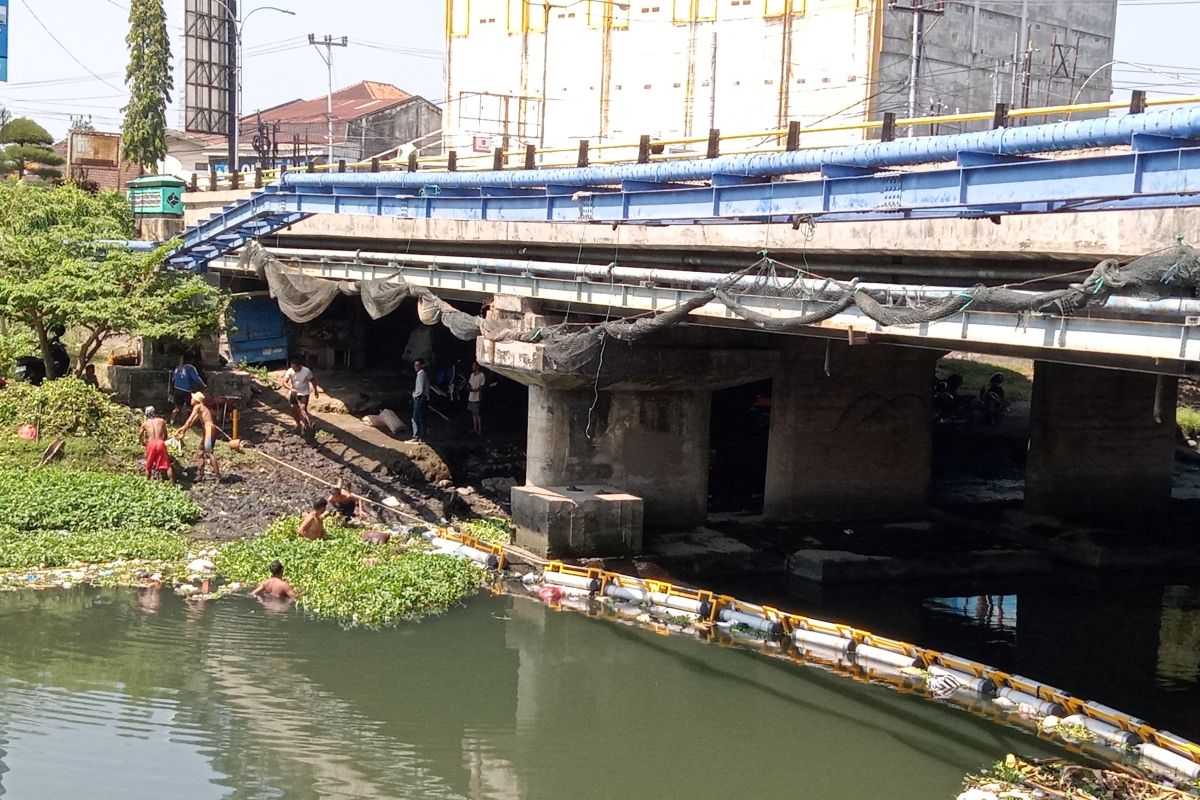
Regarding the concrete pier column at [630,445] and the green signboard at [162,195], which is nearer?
the concrete pier column at [630,445]

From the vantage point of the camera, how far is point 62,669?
13992mm

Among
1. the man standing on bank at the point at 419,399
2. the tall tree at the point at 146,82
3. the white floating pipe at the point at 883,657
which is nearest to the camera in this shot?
the white floating pipe at the point at 883,657

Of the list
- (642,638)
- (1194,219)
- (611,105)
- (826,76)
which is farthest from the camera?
(611,105)

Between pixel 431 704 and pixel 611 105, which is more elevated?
pixel 611 105

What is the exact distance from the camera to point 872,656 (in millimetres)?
15016

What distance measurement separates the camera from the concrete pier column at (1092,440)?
2378 centimetres

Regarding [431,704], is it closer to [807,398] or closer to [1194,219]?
[1194,219]

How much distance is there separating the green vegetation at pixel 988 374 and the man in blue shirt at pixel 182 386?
20.3 metres

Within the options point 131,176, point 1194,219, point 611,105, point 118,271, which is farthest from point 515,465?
point 131,176

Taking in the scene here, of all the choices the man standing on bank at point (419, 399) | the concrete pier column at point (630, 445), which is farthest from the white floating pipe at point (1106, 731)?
the man standing on bank at point (419, 399)

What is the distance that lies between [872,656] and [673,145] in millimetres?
19926

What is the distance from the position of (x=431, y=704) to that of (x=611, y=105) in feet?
116

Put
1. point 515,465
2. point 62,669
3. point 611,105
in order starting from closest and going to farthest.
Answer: point 62,669 → point 515,465 → point 611,105

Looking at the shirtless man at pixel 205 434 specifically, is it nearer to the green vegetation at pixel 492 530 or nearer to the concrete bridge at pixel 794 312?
the concrete bridge at pixel 794 312
